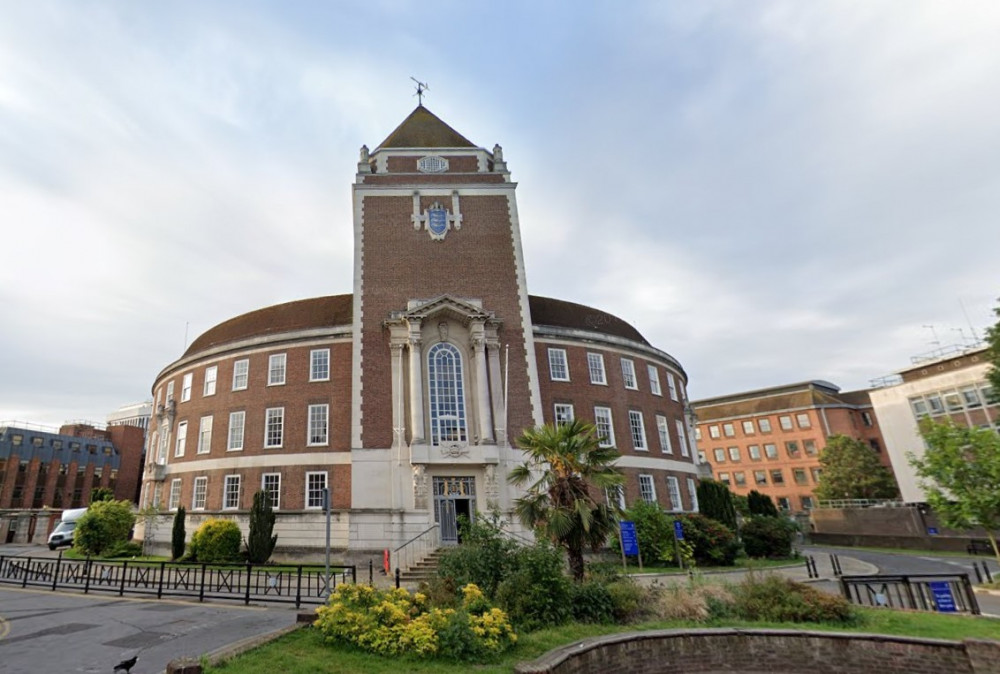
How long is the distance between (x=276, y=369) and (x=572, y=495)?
75.7ft

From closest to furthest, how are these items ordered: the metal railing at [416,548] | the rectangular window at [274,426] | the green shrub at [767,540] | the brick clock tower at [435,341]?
the metal railing at [416,548] → the brick clock tower at [435,341] → the green shrub at [767,540] → the rectangular window at [274,426]

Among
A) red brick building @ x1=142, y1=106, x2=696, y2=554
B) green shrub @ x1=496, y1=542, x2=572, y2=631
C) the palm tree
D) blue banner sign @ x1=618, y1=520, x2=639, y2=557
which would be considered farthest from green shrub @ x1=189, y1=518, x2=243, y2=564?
blue banner sign @ x1=618, y1=520, x2=639, y2=557

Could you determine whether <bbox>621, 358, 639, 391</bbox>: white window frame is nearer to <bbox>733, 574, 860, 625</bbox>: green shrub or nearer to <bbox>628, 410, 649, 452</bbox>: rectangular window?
<bbox>628, 410, 649, 452</bbox>: rectangular window

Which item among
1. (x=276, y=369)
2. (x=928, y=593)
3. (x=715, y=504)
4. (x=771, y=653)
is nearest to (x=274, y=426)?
(x=276, y=369)

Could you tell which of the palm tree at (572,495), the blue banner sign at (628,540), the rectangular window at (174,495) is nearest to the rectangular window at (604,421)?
the blue banner sign at (628,540)

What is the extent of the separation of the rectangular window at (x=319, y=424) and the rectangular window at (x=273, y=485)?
2.71 meters

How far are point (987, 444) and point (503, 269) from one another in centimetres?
2424

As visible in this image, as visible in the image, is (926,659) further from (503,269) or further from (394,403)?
(503,269)

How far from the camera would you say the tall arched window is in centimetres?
2841

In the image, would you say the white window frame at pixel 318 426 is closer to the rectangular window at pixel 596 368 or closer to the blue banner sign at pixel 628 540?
the rectangular window at pixel 596 368

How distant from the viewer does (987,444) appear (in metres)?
22.6

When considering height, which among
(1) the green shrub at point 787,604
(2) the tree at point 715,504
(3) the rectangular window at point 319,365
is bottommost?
(1) the green shrub at point 787,604

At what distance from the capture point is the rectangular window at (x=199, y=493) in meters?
31.9

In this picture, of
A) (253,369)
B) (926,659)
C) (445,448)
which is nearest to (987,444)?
(926,659)
